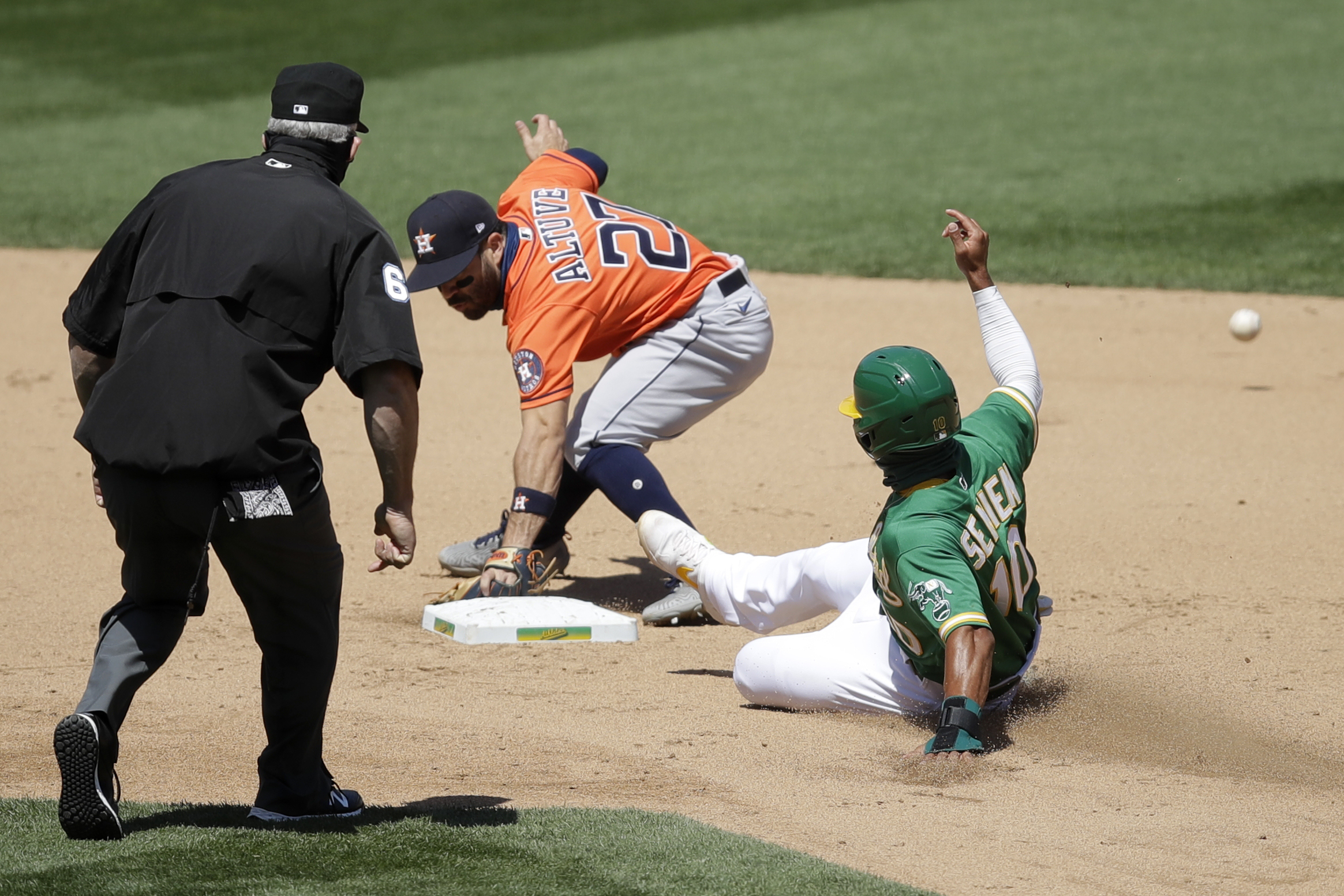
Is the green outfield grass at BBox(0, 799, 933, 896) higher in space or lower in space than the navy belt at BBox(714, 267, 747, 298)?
lower

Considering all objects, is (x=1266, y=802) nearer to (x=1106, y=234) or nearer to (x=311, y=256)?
(x=311, y=256)

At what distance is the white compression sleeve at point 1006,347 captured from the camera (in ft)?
15.4

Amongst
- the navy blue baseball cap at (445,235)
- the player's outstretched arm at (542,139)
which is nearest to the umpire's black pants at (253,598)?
the navy blue baseball cap at (445,235)

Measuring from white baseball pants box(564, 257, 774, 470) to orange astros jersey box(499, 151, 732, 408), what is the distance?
8cm

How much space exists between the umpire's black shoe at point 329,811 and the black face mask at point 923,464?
1.55 meters

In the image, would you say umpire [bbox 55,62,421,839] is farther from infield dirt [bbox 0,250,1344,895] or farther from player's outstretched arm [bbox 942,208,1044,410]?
player's outstretched arm [bbox 942,208,1044,410]

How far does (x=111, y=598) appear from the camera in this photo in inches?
231

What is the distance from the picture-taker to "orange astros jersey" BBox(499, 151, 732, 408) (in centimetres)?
549

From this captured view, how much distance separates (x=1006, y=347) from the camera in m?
4.74

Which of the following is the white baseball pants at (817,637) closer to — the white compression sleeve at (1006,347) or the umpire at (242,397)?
the white compression sleeve at (1006,347)

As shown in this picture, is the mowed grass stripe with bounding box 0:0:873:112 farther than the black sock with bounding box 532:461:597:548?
Yes

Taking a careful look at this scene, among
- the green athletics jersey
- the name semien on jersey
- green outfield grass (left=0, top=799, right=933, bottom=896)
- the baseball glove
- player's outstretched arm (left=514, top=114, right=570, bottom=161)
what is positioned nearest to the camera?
green outfield grass (left=0, top=799, right=933, bottom=896)

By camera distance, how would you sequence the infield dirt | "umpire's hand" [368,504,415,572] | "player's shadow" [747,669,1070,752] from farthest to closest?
"player's shadow" [747,669,1070,752], the infield dirt, "umpire's hand" [368,504,415,572]

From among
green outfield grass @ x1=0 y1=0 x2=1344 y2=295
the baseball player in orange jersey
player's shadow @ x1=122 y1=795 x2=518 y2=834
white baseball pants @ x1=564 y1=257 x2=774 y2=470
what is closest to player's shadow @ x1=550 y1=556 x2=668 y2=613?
the baseball player in orange jersey
